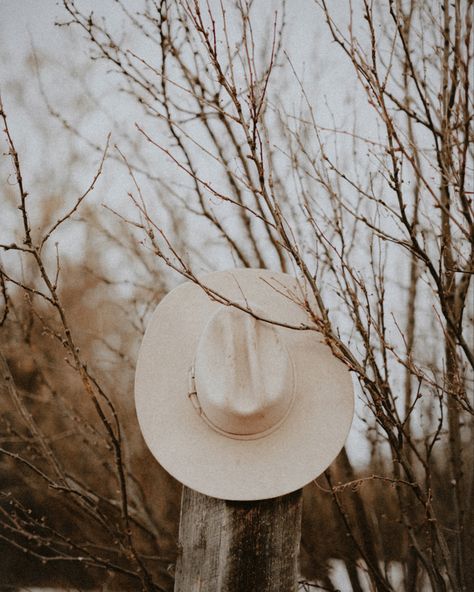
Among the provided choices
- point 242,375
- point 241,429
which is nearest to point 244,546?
point 241,429

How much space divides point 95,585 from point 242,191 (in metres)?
3.55

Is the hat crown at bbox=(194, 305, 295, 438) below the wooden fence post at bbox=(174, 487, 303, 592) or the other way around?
the other way around

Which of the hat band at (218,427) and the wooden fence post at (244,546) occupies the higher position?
the hat band at (218,427)

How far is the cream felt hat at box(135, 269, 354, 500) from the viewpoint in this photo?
1.73 m

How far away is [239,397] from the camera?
1.72m

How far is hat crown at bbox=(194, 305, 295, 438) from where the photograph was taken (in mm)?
1721

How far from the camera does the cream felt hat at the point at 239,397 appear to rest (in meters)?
1.73

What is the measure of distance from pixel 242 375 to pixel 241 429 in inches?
6.3

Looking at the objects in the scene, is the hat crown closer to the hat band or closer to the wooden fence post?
the hat band

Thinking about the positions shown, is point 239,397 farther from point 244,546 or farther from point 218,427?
point 244,546

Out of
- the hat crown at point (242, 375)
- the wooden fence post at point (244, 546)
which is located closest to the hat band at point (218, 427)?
the hat crown at point (242, 375)

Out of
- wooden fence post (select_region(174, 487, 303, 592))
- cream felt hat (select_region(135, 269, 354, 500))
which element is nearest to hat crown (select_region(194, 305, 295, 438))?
cream felt hat (select_region(135, 269, 354, 500))

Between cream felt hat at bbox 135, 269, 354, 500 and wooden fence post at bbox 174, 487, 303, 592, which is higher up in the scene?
cream felt hat at bbox 135, 269, 354, 500

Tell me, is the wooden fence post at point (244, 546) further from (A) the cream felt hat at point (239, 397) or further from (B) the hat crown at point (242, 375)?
(B) the hat crown at point (242, 375)
